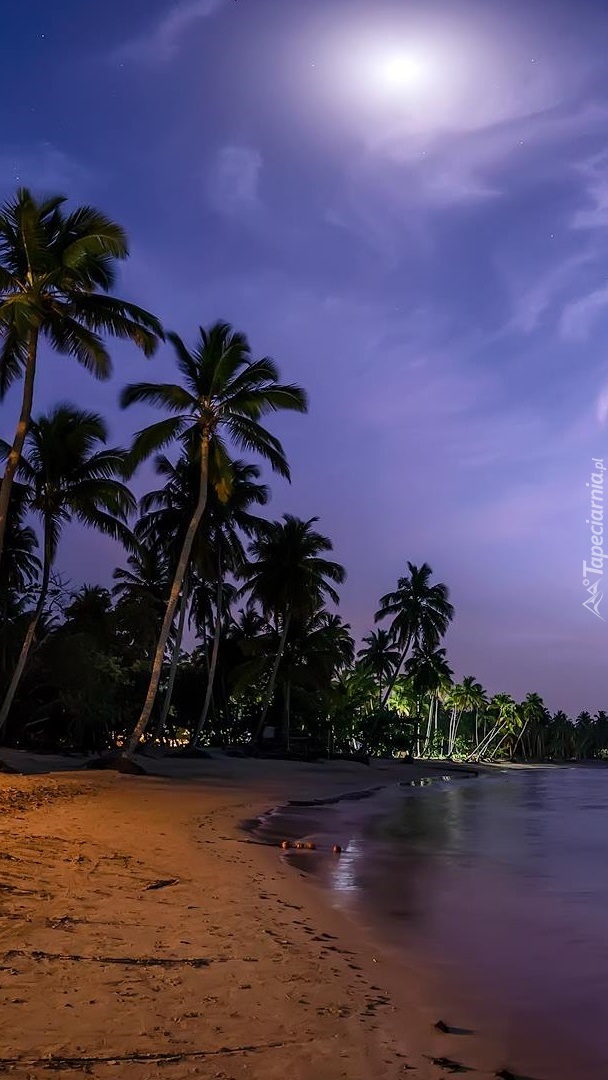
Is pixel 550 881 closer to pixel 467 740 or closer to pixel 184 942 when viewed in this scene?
pixel 184 942

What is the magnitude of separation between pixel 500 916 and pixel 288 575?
3175cm

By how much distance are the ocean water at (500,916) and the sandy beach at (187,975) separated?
39 cm

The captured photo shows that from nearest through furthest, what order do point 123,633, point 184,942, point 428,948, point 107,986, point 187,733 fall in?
point 107,986, point 184,942, point 428,948, point 123,633, point 187,733

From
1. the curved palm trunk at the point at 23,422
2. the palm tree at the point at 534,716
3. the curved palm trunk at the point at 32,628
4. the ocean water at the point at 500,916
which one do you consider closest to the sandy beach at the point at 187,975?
the ocean water at the point at 500,916

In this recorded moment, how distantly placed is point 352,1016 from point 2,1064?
1.89 m

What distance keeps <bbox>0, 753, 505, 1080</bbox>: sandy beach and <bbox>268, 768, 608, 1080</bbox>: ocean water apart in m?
0.39

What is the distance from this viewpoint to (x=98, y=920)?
563 cm

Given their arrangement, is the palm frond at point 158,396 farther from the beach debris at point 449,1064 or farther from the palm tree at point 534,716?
the palm tree at point 534,716

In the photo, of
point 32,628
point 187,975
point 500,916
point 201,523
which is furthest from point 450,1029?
point 201,523

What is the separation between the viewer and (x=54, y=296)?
19.2 m

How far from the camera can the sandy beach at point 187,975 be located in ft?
11.6

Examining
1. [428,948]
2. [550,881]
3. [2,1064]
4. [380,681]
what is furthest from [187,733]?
[2,1064]

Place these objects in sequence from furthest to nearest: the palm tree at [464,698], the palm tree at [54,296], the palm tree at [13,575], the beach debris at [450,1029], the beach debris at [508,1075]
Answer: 1. the palm tree at [464,698]
2. the palm tree at [13,575]
3. the palm tree at [54,296]
4. the beach debris at [450,1029]
5. the beach debris at [508,1075]

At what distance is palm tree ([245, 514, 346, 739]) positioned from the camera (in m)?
38.8
